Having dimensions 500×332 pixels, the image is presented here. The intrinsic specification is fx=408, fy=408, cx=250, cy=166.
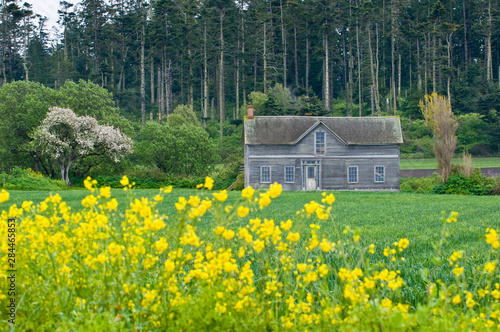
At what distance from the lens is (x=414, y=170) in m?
39.2

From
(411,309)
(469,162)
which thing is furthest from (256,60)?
(411,309)

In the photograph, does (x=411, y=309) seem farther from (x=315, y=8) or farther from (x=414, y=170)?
(x=315, y=8)

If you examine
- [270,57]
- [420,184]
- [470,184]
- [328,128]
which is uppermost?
[270,57]

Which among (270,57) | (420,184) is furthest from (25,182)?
(270,57)

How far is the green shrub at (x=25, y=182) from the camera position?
2875cm

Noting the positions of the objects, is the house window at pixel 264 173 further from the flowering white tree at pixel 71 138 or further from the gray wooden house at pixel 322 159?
the flowering white tree at pixel 71 138

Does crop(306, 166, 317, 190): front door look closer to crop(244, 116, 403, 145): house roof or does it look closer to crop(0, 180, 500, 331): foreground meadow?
crop(244, 116, 403, 145): house roof

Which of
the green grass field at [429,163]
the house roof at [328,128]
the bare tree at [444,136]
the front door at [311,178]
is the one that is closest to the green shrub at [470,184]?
the bare tree at [444,136]

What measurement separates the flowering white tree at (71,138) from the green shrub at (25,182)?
2.49m

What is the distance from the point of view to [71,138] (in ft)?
109

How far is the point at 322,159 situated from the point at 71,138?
20458 millimetres

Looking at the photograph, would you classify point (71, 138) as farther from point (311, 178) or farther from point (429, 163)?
point (429, 163)

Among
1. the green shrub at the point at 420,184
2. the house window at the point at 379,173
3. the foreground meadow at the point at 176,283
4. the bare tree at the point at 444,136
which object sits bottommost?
the green shrub at the point at 420,184

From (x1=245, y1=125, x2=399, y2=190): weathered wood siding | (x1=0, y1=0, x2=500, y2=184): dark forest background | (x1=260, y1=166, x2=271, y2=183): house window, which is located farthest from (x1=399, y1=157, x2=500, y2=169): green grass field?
(x1=260, y1=166, x2=271, y2=183): house window
